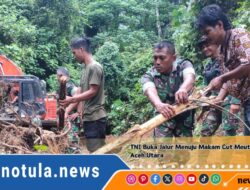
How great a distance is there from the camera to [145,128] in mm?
2145

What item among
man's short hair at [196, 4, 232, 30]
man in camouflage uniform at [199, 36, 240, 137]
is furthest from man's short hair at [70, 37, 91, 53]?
man's short hair at [196, 4, 232, 30]

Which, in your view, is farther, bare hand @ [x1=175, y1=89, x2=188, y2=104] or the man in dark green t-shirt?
the man in dark green t-shirt

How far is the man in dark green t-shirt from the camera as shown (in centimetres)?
285

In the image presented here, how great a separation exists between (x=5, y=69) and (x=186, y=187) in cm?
372

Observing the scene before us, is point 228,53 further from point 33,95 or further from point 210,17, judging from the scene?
point 33,95

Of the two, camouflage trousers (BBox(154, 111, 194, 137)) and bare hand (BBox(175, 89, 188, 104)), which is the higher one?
bare hand (BBox(175, 89, 188, 104))

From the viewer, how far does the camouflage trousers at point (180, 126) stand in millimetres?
2332

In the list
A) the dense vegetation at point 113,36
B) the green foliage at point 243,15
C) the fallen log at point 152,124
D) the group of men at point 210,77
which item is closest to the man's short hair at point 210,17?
the group of men at point 210,77

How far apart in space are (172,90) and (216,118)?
381 mm

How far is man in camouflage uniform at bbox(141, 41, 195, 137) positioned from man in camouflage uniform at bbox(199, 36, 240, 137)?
0.39ft

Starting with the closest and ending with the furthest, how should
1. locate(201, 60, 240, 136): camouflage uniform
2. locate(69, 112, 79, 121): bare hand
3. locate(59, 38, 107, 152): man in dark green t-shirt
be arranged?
locate(201, 60, 240, 136): camouflage uniform, locate(59, 38, 107, 152): man in dark green t-shirt, locate(69, 112, 79, 121): bare hand

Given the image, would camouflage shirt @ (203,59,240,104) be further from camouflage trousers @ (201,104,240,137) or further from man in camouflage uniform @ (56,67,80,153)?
man in camouflage uniform @ (56,67,80,153)

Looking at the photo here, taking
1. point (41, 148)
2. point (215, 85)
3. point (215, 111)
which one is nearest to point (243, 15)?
point (215, 111)

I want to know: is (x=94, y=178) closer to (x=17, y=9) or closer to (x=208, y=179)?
(x=208, y=179)
